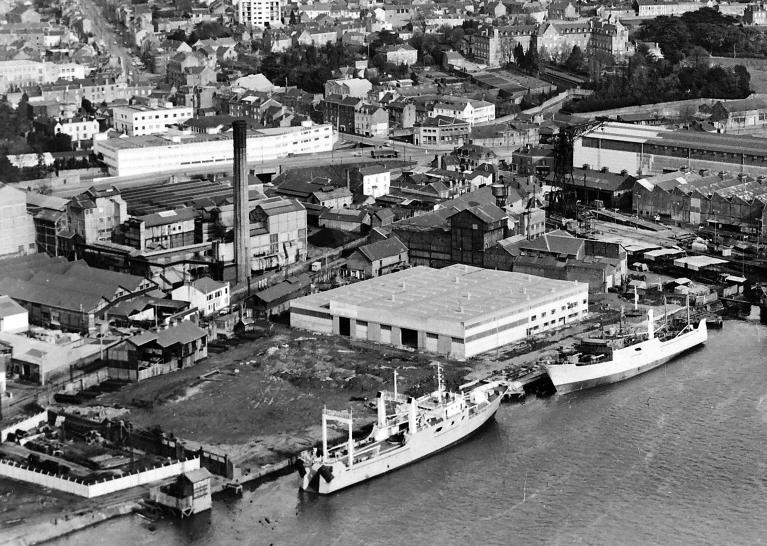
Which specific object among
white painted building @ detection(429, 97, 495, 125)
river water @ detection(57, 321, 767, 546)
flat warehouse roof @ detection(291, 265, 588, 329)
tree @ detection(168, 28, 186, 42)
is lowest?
river water @ detection(57, 321, 767, 546)

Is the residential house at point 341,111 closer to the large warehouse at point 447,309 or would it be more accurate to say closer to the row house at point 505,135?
the row house at point 505,135

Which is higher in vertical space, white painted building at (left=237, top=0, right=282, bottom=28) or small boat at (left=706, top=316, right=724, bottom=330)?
white painted building at (left=237, top=0, right=282, bottom=28)

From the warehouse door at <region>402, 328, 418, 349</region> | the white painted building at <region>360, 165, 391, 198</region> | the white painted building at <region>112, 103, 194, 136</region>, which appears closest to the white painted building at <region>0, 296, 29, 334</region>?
the warehouse door at <region>402, 328, 418, 349</region>

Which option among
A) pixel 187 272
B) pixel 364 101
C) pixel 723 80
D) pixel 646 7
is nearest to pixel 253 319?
pixel 187 272

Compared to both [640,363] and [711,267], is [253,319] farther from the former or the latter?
[711,267]

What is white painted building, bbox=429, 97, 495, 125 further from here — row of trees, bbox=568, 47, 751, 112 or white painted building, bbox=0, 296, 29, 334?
white painted building, bbox=0, 296, 29, 334

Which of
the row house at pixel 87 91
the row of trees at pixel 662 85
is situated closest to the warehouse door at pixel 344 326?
the row house at pixel 87 91

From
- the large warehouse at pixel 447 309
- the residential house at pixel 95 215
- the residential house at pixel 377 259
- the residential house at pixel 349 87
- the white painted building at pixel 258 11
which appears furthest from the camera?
the white painted building at pixel 258 11
